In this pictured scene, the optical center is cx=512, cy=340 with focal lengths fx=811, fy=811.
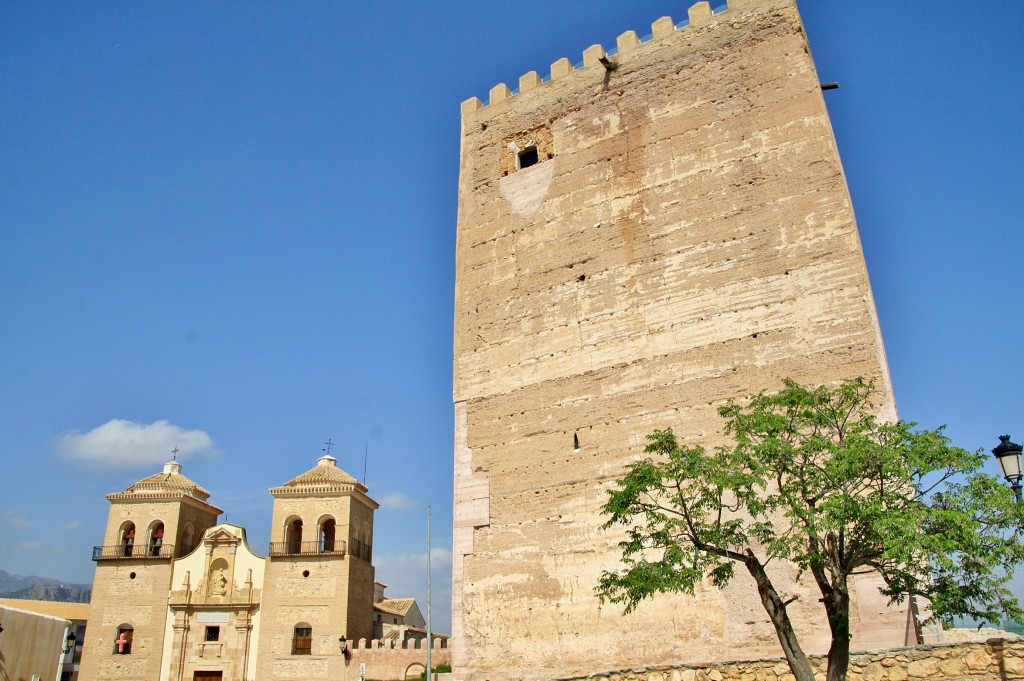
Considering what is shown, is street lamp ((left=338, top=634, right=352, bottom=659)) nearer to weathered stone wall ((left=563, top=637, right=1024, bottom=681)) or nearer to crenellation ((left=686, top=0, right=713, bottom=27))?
weathered stone wall ((left=563, top=637, right=1024, bottom=681))

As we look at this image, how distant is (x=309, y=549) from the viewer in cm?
2767

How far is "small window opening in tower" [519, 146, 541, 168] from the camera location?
57.7 ft

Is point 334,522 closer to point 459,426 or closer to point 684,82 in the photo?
point 459,426

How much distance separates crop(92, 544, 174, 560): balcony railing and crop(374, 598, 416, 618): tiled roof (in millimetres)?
9365

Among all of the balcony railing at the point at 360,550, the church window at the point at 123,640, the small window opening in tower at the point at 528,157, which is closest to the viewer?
the small window opening in tower at the point at 528,157

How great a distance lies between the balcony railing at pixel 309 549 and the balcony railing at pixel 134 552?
398 cm

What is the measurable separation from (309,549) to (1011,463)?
23.7m

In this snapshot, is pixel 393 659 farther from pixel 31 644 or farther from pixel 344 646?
pixel 31 644

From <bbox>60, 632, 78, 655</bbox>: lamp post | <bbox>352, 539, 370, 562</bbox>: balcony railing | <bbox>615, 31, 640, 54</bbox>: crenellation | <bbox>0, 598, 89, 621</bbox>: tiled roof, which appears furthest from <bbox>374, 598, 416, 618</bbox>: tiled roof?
<bbox>615, 31, 640, 54</bbox>: crenellation

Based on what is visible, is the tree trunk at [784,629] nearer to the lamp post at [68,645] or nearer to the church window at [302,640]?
the lamp post at [68,645]

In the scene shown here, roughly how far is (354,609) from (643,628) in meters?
16.6

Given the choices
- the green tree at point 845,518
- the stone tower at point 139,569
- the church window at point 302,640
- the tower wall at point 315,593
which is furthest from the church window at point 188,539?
the green tree at point 845,518

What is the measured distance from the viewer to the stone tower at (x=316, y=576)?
25828 mm

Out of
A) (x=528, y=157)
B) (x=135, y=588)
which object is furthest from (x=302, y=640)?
(x=528, y=157)
